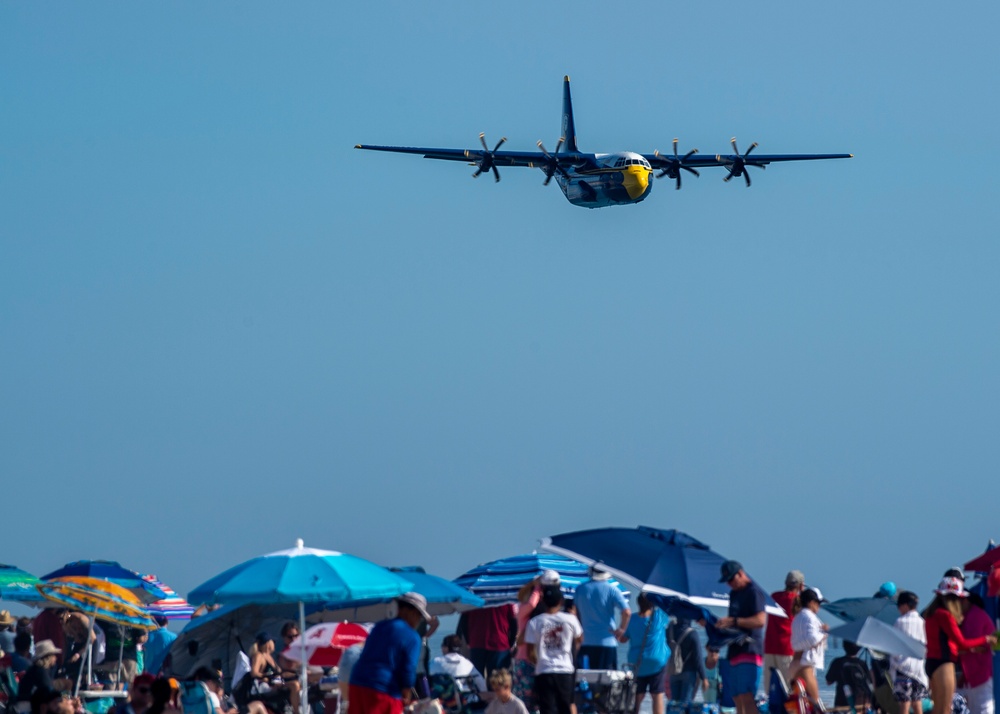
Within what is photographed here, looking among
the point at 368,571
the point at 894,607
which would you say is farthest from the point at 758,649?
the point at 368,571

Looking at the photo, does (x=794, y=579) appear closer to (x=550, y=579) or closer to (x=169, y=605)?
(x=550, y=579)

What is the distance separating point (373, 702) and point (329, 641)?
4.02 meters

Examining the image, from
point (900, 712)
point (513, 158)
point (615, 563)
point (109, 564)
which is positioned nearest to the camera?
point (900, 712)

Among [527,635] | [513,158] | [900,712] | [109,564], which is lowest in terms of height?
[900,712]

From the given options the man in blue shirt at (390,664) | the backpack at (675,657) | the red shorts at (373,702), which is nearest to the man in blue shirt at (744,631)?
the backpack at (675,657)

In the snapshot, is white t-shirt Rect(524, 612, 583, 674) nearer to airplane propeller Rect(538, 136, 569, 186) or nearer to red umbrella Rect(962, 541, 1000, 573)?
red umbrella Rect(962, 541, 1000, 573)

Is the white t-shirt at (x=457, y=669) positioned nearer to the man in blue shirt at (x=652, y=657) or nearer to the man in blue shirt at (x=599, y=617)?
the man in blue shirt at (x=599, y=617)

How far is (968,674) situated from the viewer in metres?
11.3

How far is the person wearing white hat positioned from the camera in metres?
12.1

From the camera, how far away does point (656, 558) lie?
12672 mm

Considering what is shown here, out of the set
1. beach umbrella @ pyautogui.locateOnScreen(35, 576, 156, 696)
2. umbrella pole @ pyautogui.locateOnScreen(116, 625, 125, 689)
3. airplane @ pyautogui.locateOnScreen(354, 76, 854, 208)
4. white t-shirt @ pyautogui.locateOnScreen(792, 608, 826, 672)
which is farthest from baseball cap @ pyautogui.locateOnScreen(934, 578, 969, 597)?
airplane @ pyautogui.locateOnScreen(354, 76, 854, 208)

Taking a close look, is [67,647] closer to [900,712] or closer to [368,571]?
[368,571]

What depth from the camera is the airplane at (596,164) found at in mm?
38438

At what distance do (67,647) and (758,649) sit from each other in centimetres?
909
